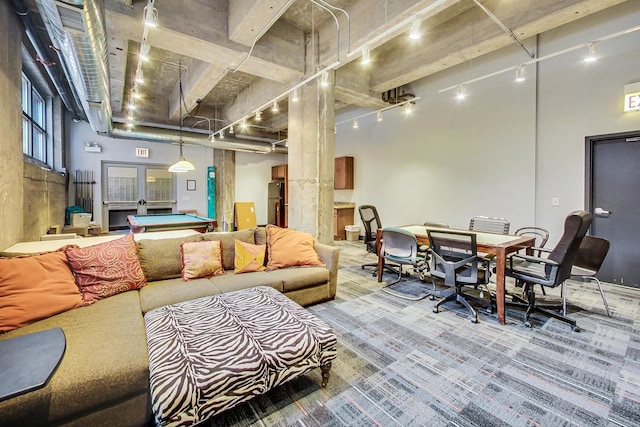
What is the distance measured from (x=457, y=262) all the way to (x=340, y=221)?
15.8 feet

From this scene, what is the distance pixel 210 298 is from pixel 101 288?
0.89 m

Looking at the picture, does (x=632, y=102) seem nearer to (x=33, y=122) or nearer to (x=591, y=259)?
(x=591, y=259)

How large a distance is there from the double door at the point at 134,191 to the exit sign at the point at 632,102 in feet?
32.0

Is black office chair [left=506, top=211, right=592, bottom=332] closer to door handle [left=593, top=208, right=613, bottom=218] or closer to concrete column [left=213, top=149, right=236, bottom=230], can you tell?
door handle [left=593, top=208, right=613, bottom=218]

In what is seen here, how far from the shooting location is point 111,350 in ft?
5.04

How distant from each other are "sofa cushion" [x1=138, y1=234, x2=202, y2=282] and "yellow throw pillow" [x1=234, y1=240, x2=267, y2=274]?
0.58 meters

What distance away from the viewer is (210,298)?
7.53 ft

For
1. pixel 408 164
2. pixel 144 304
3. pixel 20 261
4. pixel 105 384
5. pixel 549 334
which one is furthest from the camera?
pixel 408 164

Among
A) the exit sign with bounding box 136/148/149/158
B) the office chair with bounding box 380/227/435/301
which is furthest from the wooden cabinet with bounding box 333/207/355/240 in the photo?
the exit sign with bounding box 136/148/149/158

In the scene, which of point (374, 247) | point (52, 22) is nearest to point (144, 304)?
point (52, 22)

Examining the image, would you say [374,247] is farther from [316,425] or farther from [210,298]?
[316,425]

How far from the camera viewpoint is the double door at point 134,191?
7.51 metres

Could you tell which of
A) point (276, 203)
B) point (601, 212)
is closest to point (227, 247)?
point (601, 212)

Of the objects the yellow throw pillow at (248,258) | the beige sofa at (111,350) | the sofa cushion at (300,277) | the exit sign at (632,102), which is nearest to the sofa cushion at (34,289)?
the beige sofa at (111,350)
